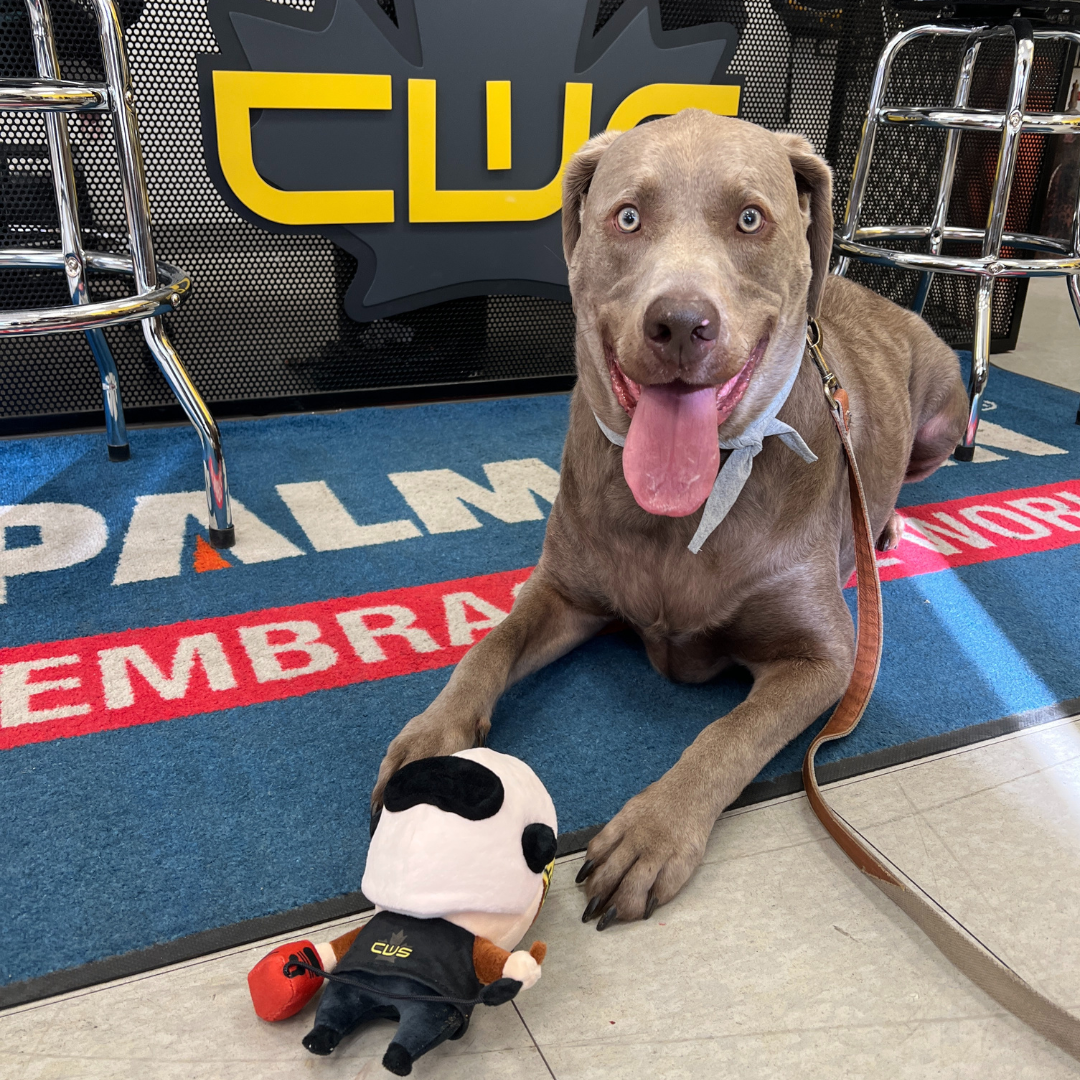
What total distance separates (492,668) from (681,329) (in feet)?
2.00

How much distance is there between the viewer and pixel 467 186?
2877mm

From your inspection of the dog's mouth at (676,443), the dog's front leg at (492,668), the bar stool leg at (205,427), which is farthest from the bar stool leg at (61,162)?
the dog's mouth at (676,443)

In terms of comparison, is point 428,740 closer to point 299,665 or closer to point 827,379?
point 299,665

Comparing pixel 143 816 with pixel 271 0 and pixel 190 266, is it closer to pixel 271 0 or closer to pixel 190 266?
pixel 190 266

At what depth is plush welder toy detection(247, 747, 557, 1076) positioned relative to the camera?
91 cm

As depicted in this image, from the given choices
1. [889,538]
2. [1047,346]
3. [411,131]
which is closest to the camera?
[889,538]

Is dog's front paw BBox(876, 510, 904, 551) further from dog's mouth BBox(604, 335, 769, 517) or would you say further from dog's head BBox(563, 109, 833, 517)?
dog's mouth BBox(604, 335, 769, 517)

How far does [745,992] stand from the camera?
1054 mm

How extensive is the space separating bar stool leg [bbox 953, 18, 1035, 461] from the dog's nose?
5.53 ft

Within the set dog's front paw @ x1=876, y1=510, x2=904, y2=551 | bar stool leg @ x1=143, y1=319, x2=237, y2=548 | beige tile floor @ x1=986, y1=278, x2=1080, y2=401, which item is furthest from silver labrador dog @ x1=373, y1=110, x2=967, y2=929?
beige tile floor @ x1=986, y1=278, x2=1080, y2=401

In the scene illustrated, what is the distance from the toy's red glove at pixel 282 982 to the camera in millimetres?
965

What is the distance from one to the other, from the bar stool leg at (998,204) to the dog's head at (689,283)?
1.42 metres

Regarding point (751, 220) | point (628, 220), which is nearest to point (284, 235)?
point (628, 220)

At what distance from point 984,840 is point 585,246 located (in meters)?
1.04
